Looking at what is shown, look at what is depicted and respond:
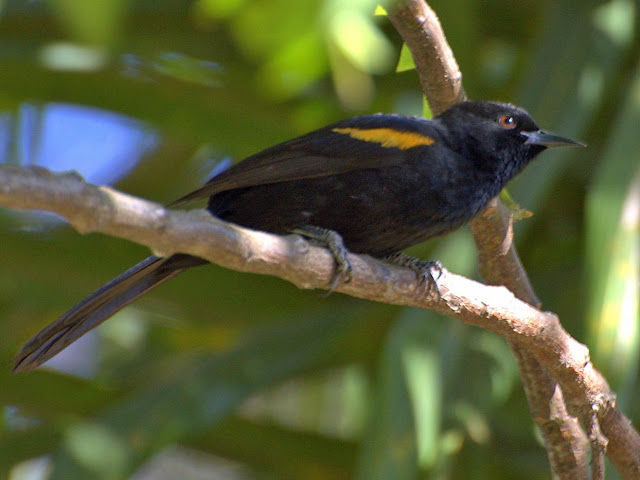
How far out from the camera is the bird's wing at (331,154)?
2.56 meters

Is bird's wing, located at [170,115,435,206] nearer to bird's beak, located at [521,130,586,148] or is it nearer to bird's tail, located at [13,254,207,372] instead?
bird's tail, located at [13,254,207,372]

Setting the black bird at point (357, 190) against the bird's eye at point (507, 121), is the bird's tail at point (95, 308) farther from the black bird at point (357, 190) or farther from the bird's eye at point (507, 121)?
the bird's eye at point (507, 121)

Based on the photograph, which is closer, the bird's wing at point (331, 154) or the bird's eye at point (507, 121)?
the bird's wing at point (331, 154)

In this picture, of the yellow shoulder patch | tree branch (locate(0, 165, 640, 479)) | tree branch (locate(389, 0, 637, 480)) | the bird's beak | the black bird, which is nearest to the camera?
tree branch (locate(0, 165, 640, 479))

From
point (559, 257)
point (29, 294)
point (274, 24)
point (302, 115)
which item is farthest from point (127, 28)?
point (274, 24)

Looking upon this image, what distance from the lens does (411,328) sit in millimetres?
3043

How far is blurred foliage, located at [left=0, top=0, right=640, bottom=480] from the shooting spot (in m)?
3.17

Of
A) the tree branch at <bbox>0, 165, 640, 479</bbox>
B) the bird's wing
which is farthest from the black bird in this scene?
the tree branch at <bbox>0, 165, 640, 479</bbox>

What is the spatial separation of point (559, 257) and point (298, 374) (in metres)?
1.49

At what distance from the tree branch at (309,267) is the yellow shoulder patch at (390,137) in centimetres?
61

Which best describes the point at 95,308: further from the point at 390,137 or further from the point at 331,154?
the point at 390,137

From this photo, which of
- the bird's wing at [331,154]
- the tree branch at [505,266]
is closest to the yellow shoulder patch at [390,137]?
the bird's wing at [331,154]

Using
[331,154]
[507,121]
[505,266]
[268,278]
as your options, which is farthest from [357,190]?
[268,278]

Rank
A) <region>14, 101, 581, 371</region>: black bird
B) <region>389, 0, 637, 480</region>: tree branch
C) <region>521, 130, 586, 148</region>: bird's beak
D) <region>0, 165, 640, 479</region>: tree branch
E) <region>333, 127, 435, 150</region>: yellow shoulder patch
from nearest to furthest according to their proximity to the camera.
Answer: <region>0, 165, 640, 479</region>: tree branch, <region>389, 0, 637, 480</region>: tree branch, <region>14, 101, 581, 371</region>: black bird, <region>333, 127, 435, 150</region>: yellow shoulder patch, <region>521, 130, 586, 148</region>: bird's beak
